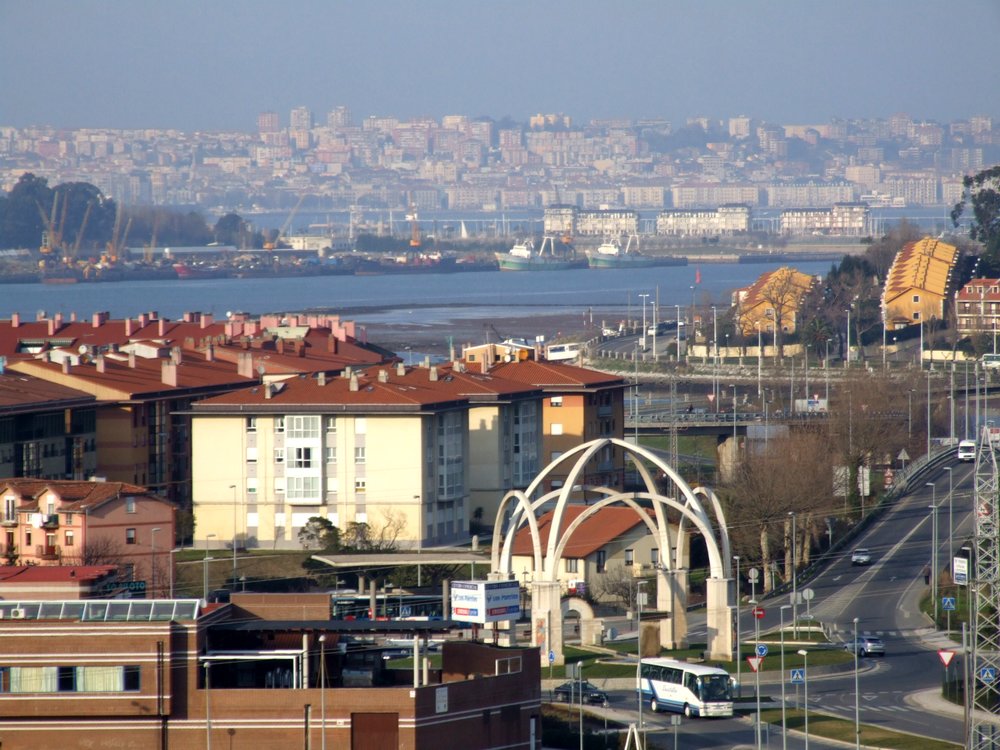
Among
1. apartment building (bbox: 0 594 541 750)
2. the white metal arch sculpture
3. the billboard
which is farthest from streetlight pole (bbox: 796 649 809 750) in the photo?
the billboard

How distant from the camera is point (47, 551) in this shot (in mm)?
29641

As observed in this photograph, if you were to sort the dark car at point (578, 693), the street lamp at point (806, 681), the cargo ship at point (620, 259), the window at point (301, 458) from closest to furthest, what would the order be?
the street lamp at point (806, 681)
the dark car at point (578, 693)
the window at point (301, 458)
the cargo ship at point (620, 259)

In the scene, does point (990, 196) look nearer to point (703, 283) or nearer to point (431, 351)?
point (431, 351)

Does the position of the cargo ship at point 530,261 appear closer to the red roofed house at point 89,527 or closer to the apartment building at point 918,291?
the apartment building at point 918,291

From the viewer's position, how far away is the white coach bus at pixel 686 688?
20.9 m

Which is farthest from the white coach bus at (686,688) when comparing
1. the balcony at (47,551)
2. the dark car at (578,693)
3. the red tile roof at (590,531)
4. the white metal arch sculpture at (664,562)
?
the balcony at (47,551)

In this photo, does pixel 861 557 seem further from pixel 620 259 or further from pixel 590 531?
pixel 620 259

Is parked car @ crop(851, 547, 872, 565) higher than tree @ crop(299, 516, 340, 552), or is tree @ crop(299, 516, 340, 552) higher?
tree @ crop(299, 516, 340, 552)

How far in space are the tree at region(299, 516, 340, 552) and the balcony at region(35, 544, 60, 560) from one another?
5309 millimetres

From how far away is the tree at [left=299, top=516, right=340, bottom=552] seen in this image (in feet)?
111

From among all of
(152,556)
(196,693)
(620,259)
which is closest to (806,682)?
(196,693)

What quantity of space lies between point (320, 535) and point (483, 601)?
475 inches

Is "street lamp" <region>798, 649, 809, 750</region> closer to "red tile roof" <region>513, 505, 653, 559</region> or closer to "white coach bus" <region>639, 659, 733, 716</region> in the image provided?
"white coach bus" <region>639, 659, 733, 716</region>

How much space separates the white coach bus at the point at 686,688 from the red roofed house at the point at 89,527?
30.9 ft
